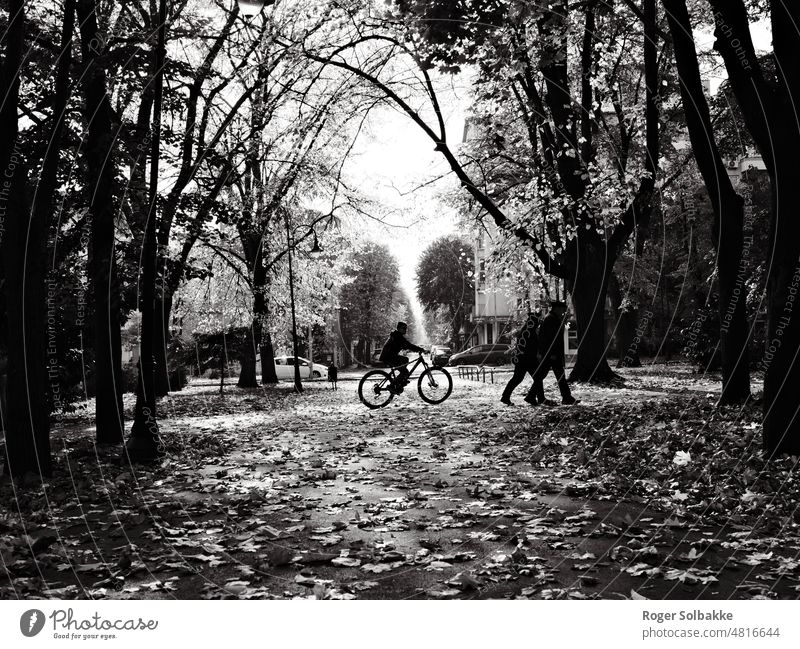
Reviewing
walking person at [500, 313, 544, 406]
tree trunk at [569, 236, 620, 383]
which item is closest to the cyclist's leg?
walking person at [500, 313, 544, 406]

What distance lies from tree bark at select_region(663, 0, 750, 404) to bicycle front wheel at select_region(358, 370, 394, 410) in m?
7.93

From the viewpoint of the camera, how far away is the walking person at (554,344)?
14.7m

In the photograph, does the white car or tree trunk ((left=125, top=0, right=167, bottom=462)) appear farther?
the white car

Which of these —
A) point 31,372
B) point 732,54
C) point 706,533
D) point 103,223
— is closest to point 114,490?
point 31,372

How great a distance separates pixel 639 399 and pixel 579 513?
35.0 ft

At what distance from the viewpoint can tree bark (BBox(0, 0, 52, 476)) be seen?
8.16 m

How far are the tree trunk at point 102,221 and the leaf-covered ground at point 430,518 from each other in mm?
705

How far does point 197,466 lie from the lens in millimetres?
9500

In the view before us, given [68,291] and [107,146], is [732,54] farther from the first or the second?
[68,291]

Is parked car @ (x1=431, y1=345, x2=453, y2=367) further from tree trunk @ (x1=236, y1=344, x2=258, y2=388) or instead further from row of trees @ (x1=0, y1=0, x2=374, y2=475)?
tree trunk @ (x1=236, y1=344, x2=258, y2=388)

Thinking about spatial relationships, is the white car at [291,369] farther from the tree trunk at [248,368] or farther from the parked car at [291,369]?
the tree trunk at [248,368]

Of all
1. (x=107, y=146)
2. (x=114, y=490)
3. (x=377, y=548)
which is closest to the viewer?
(x=377, y=548)

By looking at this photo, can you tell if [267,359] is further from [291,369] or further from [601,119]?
[601,119]

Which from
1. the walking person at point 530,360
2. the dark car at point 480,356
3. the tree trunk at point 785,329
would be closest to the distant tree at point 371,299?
the dark car at point 480,356
